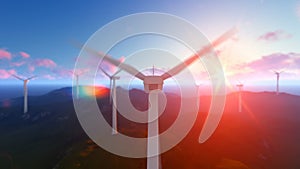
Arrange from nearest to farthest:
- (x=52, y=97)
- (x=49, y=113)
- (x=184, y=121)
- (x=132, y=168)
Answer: (x=132, y=168) < (x=184, y=121) < (x=49, y=113) < (x=52, y=97)

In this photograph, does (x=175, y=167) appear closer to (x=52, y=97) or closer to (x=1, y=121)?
(x=1, y=121)

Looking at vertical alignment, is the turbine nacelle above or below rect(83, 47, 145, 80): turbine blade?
below

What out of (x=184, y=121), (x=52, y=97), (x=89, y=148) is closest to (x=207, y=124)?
(x=184, y=121)

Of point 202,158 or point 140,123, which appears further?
point 140,123

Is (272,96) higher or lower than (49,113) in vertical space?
higher

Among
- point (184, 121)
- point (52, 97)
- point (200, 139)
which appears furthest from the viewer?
point (52, 97)

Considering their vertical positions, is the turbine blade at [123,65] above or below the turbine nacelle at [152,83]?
above

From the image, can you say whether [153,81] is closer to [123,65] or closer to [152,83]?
[152,83]

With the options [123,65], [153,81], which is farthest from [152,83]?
[123,65]

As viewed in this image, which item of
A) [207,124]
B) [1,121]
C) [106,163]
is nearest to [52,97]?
[1,121]
